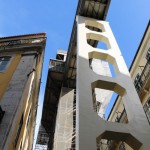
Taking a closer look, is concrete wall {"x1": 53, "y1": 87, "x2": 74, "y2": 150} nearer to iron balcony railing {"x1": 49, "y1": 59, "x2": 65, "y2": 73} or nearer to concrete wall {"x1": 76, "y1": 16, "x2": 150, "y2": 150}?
iron balcony railing {"x1": 49, "y1": 59, "x2": 65, "y2": 73}

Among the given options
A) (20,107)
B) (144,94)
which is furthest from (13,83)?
(144,94)

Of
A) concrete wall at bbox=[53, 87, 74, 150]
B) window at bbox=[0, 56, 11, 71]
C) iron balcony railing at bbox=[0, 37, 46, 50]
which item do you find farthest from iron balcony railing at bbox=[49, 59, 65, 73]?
window at bbox=[0, 56, 11, 71]

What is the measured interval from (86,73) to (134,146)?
372cm

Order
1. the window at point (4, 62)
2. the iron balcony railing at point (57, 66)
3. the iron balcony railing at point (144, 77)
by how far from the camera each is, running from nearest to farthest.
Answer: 1. the window at point (4, 62)
2. the iron balcony railing at point (144, 77)
3. the iron balcony railing at point (57, 66)

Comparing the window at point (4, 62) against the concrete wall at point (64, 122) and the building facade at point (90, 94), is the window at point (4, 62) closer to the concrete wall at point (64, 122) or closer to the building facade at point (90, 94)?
the building facade at point (90, 94)

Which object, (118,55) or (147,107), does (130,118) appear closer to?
(118,55)

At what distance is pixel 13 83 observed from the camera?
39.5ft

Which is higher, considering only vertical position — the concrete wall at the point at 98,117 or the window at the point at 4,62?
the window at the point at 4,62

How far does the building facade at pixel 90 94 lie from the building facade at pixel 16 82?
254 cm

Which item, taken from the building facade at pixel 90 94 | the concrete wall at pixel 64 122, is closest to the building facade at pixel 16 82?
the building facade at pixel 90 94

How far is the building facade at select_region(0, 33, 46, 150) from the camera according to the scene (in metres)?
9.87

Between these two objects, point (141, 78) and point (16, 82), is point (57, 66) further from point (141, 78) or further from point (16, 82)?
point (16, 82)

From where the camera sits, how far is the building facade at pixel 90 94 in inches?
322

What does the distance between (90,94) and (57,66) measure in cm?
1690
